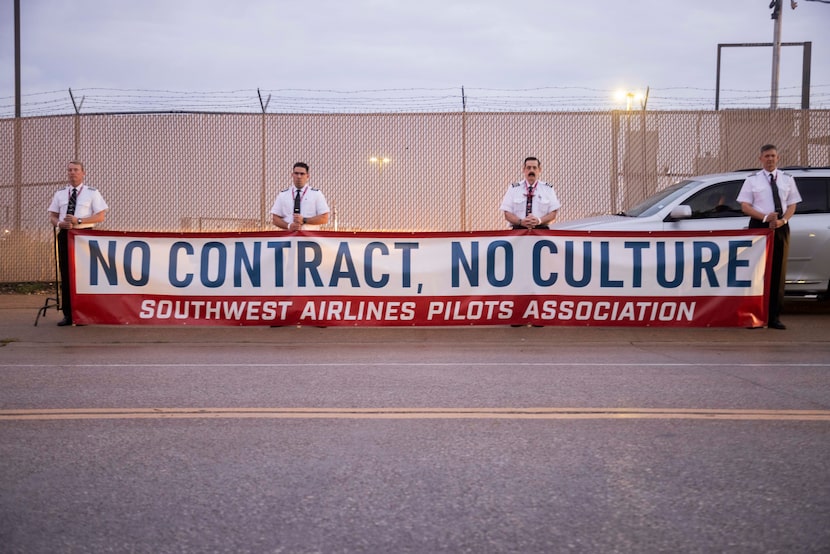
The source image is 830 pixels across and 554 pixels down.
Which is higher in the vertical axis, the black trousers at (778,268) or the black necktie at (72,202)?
the black necktie at (72,202)

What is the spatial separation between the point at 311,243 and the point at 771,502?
7340 mm

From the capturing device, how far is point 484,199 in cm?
1543

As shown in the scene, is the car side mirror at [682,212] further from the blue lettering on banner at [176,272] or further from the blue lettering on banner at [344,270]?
the blue lettering on banner at [176,272]

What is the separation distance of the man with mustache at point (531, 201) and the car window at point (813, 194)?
3563mm

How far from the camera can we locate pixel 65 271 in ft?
35.1

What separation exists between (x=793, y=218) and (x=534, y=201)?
362cm

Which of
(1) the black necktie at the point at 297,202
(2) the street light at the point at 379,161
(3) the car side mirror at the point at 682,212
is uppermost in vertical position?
(2) the street light at the point at 379,161

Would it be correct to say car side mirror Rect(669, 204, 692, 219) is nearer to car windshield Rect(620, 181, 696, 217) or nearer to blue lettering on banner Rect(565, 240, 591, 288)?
car windshield Rect(620, 181, 696, 217)

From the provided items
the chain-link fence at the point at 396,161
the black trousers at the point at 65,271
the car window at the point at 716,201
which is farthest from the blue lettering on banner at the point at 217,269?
the car window at the point at 716,201

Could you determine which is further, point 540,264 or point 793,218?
point 793,218

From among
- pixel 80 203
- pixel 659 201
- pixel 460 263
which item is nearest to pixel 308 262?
pixel 460 263

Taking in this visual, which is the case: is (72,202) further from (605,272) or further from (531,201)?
(605,272)

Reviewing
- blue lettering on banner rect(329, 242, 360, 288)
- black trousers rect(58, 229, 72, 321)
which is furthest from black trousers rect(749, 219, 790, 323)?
black trousers rect(58, 229, 72, 321)

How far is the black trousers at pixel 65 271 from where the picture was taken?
10.6 metres
